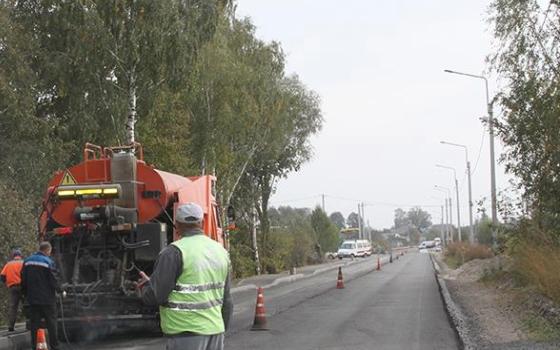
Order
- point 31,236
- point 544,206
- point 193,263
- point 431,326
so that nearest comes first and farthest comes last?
point 193,263 < point 431,326 < point 31,236 < point 544,206

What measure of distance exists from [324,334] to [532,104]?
8.93m

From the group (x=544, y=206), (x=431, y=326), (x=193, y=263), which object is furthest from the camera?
(x=544, y=206)

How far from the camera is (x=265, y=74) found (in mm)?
35406

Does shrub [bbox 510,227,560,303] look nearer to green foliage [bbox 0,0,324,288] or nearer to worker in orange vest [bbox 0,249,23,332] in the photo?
worker in orange vest [bbox 0,249,23,332]

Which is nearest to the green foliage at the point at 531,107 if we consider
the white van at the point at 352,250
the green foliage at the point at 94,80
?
the green foliage at the point at 94,80

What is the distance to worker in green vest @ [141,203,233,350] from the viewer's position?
505 centimetres

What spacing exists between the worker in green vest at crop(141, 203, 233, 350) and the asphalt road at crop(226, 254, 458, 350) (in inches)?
280

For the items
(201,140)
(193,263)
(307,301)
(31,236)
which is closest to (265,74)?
(201,140)

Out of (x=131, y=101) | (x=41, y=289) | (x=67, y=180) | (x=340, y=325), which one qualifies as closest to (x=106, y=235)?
(x=67, y=180)

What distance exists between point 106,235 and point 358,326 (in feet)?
17.6

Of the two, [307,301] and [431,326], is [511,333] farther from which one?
[307,301]

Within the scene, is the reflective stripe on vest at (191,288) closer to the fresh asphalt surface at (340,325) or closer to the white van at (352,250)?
the fresh asphalt surface at (340,325)

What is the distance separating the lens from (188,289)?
5.11m

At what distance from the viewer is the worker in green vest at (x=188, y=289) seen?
5055 mm
